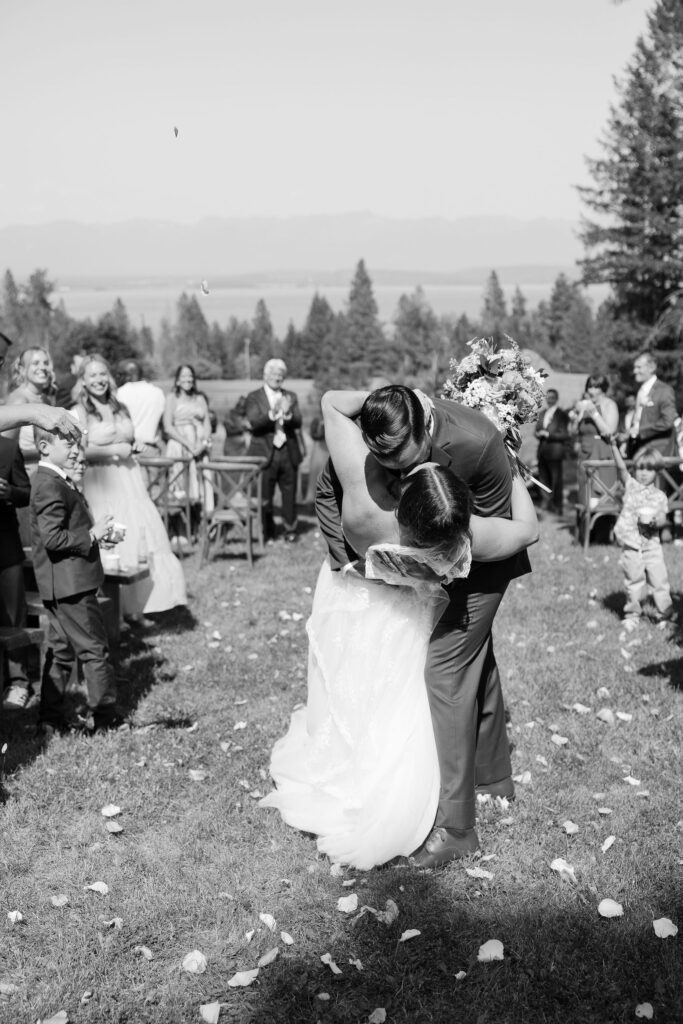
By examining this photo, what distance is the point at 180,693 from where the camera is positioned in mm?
6191

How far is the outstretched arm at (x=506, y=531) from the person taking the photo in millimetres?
3615

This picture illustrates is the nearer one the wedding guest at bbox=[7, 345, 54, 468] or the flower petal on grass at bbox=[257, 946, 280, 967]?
the flower petal on grass at bbox=[257, 946, 280, 967]

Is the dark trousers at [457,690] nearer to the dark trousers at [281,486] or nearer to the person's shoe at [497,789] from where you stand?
the person's shoe at [497,789]

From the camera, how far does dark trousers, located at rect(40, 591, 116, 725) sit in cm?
518

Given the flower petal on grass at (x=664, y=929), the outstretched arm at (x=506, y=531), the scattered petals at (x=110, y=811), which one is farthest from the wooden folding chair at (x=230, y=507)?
the flower petal on grass at (x=664, y=929)

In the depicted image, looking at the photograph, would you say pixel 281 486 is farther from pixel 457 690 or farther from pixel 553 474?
pixel 457 690

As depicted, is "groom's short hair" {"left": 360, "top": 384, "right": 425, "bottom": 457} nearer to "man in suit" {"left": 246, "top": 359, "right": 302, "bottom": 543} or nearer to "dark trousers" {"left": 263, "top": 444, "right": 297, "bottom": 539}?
"man in suit" {"left": 246, "top": 359, "right": 302, "bottom": 543}

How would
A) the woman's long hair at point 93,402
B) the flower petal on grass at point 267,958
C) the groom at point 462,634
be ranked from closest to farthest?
the flower petal on grass at point 267,958
the groom at point 462,634
the woman's long hair at point 93,402

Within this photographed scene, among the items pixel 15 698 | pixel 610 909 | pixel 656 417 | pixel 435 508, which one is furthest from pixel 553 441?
pixel 435 508

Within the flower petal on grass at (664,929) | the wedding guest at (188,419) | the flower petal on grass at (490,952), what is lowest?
the flower petal on grass at (490,952)

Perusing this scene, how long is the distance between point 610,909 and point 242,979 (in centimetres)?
142

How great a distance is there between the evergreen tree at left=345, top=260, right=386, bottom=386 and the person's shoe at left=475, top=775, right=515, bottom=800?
6651cm

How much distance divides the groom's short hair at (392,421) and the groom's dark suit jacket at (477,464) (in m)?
0.27

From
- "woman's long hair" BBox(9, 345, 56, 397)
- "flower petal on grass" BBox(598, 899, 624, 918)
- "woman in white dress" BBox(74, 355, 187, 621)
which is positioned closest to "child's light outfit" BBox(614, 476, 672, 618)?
"woman in white dress" BBox(74, 355, 187, 621)
